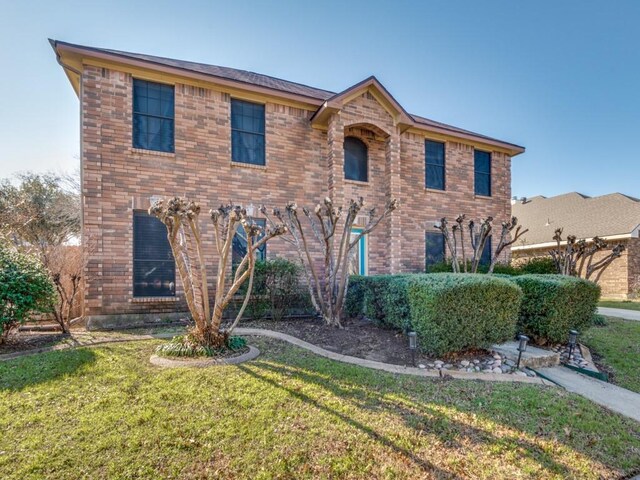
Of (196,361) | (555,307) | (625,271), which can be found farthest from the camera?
(625,271)

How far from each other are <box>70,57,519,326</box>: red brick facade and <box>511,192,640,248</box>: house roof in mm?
A: 8205

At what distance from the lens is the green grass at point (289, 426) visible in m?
2.70

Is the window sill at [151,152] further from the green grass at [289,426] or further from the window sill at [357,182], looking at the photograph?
the green grass at [289,426]

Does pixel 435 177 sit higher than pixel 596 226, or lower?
higher

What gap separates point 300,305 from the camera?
9.48m

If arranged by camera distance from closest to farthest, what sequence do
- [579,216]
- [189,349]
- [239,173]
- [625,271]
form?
[189,349] → [239,173] → [625,271] → [579,216]

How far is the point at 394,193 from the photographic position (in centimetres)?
1128

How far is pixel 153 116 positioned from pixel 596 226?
21928 mm

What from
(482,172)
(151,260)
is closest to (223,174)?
(151,260)

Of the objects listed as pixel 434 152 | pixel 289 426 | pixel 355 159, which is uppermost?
pixel 434 152

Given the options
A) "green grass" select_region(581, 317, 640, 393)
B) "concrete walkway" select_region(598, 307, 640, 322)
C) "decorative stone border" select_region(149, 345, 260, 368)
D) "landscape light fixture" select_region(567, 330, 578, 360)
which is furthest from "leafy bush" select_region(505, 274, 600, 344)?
"decorative stone border" select_region(149, 345, 260, 368)

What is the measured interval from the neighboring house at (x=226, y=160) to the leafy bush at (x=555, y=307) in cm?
468

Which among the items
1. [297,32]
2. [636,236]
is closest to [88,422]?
[297,32]

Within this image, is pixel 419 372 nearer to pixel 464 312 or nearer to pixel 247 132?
pixel 464 312
